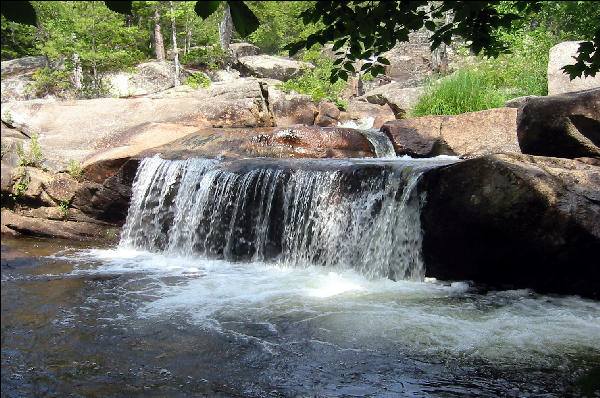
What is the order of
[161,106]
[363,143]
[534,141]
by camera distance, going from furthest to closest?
[161,106] < [363,143] < [534,141]

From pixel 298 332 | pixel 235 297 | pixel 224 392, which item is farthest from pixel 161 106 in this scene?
pixel 224 392

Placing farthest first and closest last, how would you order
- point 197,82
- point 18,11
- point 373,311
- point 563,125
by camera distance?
point 197,82
point 563,125
point 373,311
point 18,11

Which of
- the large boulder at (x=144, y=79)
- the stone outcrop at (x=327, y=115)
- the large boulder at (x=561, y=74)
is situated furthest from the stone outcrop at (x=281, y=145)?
the large boulder at (x=144, y=79)

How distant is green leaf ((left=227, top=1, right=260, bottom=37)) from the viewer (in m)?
1.53

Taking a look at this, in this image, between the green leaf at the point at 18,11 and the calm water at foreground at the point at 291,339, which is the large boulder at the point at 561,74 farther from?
the green leaf at the point at 18,11

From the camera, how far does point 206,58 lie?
2342 centimetres

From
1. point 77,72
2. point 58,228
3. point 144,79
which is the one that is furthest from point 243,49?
point 58,228

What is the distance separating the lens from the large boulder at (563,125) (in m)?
6.09

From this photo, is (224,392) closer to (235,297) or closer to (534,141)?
(235,297)

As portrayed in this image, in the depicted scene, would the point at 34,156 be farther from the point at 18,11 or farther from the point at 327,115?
the point at 18,11

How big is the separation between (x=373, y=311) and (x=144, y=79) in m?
17.3

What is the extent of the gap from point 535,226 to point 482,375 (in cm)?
246

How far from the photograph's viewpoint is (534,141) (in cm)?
650

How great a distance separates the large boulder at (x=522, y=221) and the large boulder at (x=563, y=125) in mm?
553
